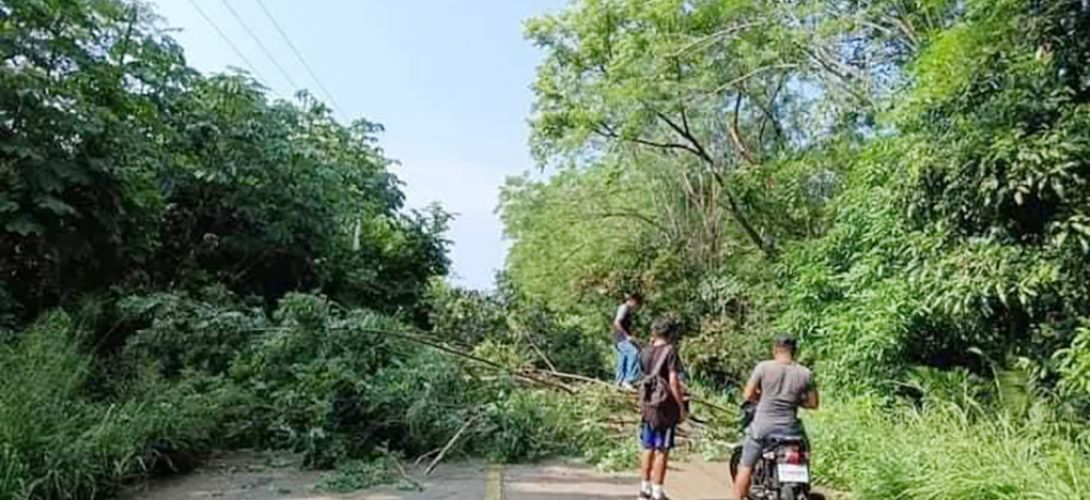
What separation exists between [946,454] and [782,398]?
128cm

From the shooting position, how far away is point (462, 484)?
7406mm

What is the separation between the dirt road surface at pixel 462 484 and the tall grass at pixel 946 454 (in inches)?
41.8

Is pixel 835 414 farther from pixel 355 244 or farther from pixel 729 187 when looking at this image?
pixel 355 244

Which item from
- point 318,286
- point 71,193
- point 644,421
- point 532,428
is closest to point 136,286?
point 71,193

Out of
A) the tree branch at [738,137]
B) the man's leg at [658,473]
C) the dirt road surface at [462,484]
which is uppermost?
the tree branch at [738,137]

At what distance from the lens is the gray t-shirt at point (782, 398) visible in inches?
219

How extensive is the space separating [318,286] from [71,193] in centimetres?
652

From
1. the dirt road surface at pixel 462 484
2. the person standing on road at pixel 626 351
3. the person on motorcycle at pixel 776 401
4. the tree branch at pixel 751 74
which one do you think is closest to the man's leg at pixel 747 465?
the person on motorcycle at pixel 776 401

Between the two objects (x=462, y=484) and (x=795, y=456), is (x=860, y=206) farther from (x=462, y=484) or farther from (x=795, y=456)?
(x=462, y=484)

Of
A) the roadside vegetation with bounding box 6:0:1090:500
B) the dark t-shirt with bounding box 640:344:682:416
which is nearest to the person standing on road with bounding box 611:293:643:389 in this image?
the roadside vegetation with bounding box 6:0:1090:500

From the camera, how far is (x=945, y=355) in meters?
8.95

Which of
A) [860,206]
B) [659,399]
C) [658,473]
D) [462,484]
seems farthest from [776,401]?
[860,206]

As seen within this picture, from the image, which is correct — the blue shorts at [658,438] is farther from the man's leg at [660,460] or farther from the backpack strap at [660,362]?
the backpack strap at [660,362]

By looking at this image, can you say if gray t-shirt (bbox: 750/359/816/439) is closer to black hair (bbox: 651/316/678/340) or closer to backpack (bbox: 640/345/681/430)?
backpack (bbox: 640/345/681/430)
